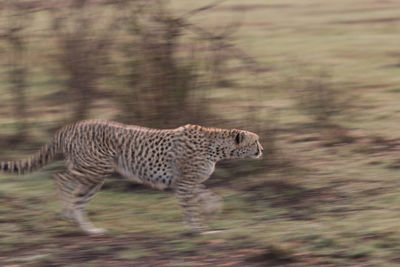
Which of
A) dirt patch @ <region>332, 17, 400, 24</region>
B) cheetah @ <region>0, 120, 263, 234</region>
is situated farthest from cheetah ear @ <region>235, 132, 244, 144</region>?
dirt patch @ <region>332, 17, 400, 24</region>

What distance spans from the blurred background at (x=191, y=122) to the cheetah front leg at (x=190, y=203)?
0.40 ft

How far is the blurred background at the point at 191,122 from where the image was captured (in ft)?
19.8

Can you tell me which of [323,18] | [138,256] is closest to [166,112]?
[138,256]

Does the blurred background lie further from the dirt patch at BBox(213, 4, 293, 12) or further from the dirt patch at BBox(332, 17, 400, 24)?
the dirt patch at BBox(213, 4, 293, 12)

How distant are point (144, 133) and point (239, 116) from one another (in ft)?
7.93

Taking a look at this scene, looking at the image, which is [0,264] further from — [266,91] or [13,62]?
[266,91]

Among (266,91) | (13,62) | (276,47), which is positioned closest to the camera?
(13,62)

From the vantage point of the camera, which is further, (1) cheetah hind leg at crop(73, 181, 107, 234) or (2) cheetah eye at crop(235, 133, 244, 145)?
(2) cheetah eye at crop(235, 133, 244, 145)

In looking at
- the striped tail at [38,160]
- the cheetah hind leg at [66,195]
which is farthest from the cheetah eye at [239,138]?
the striped tail at [38,160]

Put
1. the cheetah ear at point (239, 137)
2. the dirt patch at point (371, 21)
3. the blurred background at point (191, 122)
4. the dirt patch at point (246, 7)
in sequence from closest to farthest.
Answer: the blurred background at point (191, 122), the cheetah ear at point (239, 137), the dirt patch at point (371, 21), the dirt patch at point (246, 7)

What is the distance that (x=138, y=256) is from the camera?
5.90 m

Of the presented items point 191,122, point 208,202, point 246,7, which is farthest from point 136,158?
point 246,7

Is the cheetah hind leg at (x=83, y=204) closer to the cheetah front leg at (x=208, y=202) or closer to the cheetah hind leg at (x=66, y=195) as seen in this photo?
the cheetah hind leg at (x=66, y=195)

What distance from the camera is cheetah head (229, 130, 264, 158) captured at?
6.85 metres
